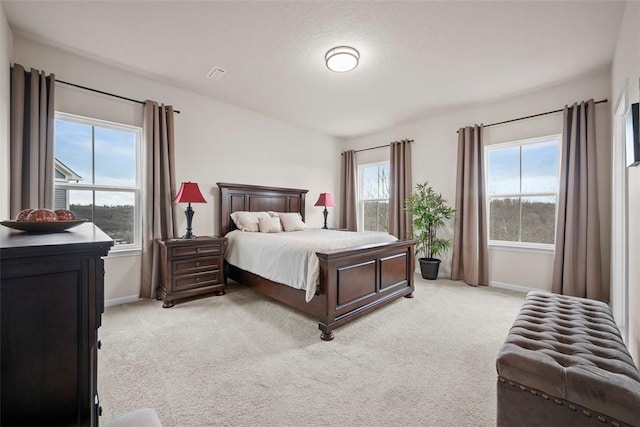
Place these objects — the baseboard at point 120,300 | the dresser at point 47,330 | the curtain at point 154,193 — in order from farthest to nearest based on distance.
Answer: the curtain at point 154,193
the baseboard at point 120,300
the dresser at point 47,330

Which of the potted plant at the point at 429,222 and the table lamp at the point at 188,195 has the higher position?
the table lamp at the point at 188,195

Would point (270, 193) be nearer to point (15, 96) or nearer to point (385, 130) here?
point (385, 130)

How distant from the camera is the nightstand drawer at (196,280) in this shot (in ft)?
10.7

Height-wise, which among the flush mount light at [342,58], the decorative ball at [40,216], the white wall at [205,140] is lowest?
the decorative ball at [40,216]

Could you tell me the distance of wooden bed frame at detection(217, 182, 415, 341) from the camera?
250 centimetres

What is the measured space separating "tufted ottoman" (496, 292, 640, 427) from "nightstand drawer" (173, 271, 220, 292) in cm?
317

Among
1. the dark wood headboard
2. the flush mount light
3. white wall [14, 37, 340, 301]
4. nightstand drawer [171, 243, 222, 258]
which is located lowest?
nightstand drawer [171, 243, 222, 258]

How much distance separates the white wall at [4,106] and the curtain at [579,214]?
5.85 m

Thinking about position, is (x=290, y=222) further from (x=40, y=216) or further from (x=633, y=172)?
(x=633, y=172)

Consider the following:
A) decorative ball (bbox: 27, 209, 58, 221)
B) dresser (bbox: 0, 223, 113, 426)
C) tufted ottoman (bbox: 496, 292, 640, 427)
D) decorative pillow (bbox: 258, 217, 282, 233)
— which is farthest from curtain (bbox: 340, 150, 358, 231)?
dresser (bbox: 0, 223, 113, 426)

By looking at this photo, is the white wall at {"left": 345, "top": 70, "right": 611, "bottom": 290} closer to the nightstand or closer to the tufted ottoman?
the tufted ottoman

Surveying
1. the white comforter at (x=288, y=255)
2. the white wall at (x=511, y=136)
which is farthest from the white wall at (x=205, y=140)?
the white wall at (x=511, y=136)

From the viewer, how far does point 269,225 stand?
4070mm

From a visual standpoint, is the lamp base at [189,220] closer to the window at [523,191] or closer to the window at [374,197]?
the window at [374,197]
